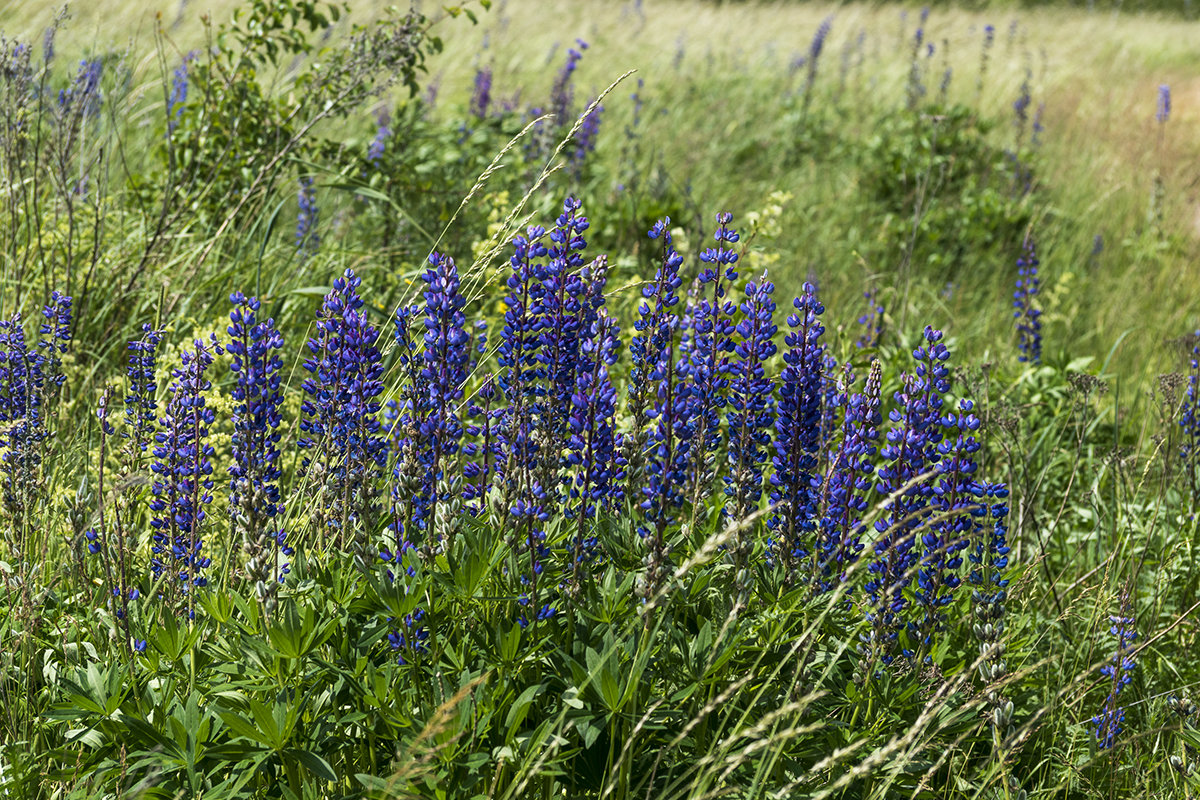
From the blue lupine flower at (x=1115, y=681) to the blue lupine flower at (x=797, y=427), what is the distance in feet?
2.57

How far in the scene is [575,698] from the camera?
1.83m

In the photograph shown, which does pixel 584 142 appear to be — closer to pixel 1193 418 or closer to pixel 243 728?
pixel 1193 418

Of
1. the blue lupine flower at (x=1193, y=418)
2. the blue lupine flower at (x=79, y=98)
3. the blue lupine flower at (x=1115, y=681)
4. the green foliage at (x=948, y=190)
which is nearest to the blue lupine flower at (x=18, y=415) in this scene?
the blue lupine flower at (x=79, y=98)

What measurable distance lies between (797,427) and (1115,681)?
1015 mm

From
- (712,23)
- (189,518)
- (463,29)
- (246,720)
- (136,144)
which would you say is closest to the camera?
(246,720)

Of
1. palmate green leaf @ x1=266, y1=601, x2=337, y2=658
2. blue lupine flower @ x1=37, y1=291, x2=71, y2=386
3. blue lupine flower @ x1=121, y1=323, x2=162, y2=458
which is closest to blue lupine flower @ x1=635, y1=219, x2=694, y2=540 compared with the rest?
palmate green leaf @ x1=266, y1=601, x2=337, y2=658

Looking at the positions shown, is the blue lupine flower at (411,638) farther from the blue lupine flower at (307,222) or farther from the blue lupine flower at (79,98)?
the blue lupine flower at (307,222)

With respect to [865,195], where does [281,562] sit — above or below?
above

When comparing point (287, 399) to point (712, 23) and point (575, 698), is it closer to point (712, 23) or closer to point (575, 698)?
point (575, 698)

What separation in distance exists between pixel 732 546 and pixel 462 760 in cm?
70

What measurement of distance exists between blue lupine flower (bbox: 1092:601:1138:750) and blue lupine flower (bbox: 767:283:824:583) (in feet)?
2.57

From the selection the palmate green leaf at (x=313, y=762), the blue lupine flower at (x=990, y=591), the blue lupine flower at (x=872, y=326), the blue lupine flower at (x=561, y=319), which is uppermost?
the blue lupine flower at (x=561, y=319)

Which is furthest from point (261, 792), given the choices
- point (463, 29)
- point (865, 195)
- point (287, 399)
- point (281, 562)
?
point (463, 29)

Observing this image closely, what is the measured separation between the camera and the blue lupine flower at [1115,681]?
7.73 feet
